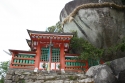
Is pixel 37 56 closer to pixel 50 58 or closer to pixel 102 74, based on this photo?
pixel 50 58

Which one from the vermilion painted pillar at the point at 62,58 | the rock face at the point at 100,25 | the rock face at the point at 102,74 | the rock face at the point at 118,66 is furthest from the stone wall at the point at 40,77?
the rock face at the point at 100,25

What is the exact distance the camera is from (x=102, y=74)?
816 cm

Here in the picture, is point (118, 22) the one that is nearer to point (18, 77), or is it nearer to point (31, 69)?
point (31, 69)

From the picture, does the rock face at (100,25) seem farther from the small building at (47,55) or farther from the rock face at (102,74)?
the rock face at (102,74)

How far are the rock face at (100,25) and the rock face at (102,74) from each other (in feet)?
14.0

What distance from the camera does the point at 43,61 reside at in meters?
11.2

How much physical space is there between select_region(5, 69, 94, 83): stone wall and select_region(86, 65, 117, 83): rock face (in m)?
0.34

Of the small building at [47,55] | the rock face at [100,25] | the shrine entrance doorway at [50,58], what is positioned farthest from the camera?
the rock face at [100,25]

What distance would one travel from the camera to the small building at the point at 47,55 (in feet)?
35.2

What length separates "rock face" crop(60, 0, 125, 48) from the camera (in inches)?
494

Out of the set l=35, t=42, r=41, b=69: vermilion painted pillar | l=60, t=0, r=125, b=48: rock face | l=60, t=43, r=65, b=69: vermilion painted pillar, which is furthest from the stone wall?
l=60, t=0, r=125, b=48: rock face

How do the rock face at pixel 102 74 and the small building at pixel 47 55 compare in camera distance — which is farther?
the small building at pixel 47 55

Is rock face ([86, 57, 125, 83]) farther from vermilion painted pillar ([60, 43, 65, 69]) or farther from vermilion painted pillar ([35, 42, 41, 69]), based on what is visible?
vermilion painted pillar ([35, 42, 41, 69])

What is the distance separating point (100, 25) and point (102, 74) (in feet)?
18.5
